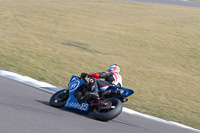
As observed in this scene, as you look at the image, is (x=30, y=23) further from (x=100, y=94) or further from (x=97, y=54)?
(x=100, y=94)

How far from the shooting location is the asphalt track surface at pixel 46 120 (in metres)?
5.77

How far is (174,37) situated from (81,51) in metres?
7.29

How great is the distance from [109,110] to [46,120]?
1.53 metres

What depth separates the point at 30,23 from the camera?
2011cm

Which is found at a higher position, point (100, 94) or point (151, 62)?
point (100, 94)

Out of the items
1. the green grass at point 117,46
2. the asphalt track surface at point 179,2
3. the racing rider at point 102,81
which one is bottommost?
the green grass at point 117,46

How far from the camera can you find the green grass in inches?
458

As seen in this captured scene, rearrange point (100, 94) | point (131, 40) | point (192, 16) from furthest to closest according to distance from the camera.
→ point (192, 16)
point (131, 40)
point (100, 94)

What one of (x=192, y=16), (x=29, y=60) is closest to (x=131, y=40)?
(x=29, y=60)

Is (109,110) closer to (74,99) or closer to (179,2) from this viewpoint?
(74,99)

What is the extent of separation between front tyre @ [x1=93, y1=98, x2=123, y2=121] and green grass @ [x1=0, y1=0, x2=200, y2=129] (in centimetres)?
259

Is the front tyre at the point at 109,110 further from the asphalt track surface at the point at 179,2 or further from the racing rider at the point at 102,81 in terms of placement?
the asphalt track surface at the point at 179,2

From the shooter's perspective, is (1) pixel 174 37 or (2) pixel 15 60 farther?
(1) pixel 174 37

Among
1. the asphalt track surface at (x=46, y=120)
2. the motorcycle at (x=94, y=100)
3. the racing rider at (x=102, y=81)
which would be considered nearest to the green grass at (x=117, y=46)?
the asphalt track surface at (x=46, y=120)
